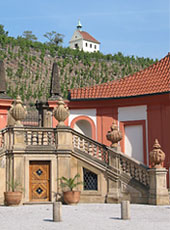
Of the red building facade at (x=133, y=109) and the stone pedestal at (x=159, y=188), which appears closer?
the stone pedestal at (x=159, y=188)

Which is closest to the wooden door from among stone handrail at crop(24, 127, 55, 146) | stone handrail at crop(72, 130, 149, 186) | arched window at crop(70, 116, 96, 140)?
stone handrail at crop(24, 127, 55, 146)

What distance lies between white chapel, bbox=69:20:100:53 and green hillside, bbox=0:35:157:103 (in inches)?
2022

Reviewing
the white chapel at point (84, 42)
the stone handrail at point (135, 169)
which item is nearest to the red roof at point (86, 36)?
the white chapel at point (84, 42)

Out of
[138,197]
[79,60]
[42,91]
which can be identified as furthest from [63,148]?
[79,60]

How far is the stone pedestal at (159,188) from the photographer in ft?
54.7

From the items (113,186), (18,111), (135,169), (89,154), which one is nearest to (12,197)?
(18,111)

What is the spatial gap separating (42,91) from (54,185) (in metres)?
38.3

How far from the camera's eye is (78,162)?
17984mm

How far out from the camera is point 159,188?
16.7 m

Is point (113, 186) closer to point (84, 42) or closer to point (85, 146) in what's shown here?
point (85, 146)

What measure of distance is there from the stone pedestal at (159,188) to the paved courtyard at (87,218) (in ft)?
2.81

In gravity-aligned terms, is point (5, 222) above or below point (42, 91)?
below

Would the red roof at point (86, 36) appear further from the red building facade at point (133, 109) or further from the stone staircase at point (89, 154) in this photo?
the stone staircase at point (89, 154)

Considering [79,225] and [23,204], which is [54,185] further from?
[79,225]
